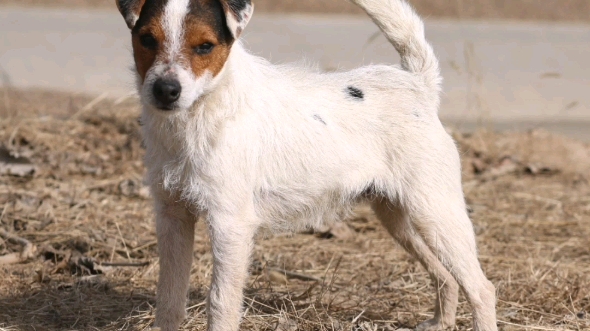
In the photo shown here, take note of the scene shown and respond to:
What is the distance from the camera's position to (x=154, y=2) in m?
3.80

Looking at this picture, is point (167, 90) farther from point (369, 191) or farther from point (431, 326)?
point (431, 326)

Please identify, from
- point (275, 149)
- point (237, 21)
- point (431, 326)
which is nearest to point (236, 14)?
point (237, 21)

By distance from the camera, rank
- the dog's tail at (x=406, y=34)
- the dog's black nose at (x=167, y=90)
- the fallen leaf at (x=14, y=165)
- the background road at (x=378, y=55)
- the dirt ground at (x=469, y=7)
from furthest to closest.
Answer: the dirt ground at (x=469, y=7), the background road at (x=378, y=55), the fallen leaf at (x=14, y=165), the dog's tail at (x=406, y=34), the dog's black nose at (x=167, y=90)

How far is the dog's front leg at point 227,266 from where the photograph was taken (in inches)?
156

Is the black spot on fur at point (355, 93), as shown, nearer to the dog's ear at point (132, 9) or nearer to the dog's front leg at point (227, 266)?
the dog's front leg at point (227, 266)

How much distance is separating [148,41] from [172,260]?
1093 millimetres

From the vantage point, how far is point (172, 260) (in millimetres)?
4234

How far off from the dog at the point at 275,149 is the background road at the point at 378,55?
469 cm

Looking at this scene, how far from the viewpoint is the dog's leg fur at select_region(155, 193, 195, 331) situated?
13.9ft

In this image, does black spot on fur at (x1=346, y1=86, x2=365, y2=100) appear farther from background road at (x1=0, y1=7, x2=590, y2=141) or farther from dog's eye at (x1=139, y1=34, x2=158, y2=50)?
background road at (x1=0, y1=7, x2=590, y2=141)

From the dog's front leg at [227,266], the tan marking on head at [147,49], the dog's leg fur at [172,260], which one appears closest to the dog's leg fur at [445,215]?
the dog's front leg at [227,266]

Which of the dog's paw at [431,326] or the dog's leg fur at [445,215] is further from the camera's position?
the dog's paw at [431,326]

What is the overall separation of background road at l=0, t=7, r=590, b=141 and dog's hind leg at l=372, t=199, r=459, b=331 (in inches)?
179

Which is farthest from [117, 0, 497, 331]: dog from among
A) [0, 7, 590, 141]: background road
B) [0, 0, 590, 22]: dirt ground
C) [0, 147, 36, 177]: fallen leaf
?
[0, 0, 590, 22]: dirt ground
